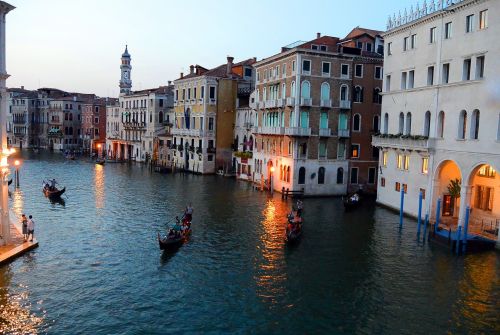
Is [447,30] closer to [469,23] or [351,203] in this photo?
[469,23]

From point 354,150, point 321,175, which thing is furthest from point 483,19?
point 321,175

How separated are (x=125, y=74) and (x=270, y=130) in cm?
4599

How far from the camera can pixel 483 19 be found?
2330cm

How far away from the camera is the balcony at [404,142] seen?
2714 cm

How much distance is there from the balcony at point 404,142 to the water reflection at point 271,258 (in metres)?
8.46

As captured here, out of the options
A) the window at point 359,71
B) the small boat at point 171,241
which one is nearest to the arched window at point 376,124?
the window at point 359,71

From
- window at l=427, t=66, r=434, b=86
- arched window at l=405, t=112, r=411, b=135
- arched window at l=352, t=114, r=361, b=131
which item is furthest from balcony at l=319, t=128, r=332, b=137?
window at l=427, t=66, r=434, b=86

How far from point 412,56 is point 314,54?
8.68 metres

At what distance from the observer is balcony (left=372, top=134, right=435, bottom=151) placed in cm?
2714

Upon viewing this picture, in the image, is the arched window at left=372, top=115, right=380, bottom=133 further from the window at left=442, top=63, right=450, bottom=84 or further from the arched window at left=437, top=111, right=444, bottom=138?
the window at left=442, top=63, right=450, bottom=84

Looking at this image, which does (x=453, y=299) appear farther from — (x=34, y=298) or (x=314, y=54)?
(x=314, y=54)

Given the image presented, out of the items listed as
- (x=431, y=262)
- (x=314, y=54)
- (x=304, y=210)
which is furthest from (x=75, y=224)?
(x=314, y=54)

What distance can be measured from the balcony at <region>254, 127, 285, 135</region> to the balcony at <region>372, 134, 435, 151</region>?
7.46 meters

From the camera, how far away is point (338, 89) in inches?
1483
